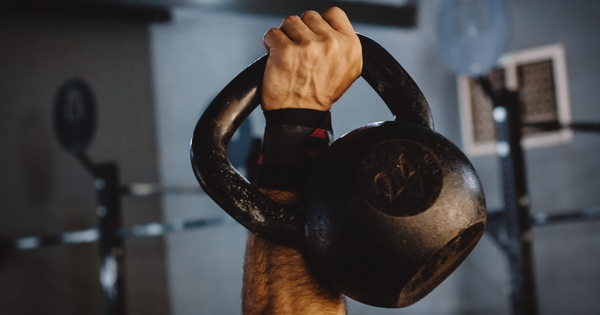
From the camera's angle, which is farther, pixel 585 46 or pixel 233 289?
pixel 233 289

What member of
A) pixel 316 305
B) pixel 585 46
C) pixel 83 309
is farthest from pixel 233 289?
pixel 316 305

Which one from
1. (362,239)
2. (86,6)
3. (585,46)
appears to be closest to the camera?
(362,239)

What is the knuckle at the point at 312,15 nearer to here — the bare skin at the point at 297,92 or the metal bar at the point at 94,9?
the bare skin at the point at 297,92

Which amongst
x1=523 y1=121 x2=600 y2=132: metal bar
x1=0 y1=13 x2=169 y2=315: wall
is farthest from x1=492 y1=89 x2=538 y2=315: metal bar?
x1=0 y1=13 x2=169 y2=315: wall

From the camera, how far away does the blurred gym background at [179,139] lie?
295 centimetres

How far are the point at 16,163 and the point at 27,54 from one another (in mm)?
803

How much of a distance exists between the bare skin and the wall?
10.9 feet

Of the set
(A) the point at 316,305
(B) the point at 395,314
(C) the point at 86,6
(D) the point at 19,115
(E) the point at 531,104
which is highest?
(C) the point at 86,6

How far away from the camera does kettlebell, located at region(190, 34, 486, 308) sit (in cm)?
30

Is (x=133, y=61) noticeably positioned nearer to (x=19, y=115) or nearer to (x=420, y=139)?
(x=19, y=115)

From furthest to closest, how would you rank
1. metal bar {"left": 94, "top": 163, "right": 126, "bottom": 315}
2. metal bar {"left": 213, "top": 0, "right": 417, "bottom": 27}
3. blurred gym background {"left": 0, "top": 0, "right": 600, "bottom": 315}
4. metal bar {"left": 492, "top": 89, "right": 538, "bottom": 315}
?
metal bar {"left": 213, "top": 0, "right": 417, "bottom": 27}
blurred gym background {"left": 0, "top": 0, "right": 600, "bottom": 315}
metal bar {"left": 94, "top": 163, "right": 126, "bottom": 315}
metal bar {"left": 492, "top": 89, "right": 538, "bottom": 315}

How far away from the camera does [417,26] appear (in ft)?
11.8

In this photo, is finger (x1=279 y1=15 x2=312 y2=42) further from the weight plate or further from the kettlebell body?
the weight plate

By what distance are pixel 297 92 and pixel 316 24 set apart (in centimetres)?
6
